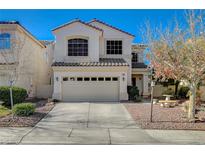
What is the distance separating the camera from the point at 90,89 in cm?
2039

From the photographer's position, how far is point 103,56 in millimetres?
23531

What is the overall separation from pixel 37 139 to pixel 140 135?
358 centimetres

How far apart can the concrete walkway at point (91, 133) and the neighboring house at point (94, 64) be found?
559 cm

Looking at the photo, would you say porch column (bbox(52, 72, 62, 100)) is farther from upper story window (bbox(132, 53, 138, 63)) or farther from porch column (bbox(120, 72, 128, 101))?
upper story window (bbox(132, 53, 138, 63))

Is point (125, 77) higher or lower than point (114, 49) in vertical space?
lower

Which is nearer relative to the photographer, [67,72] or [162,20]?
[162,20]

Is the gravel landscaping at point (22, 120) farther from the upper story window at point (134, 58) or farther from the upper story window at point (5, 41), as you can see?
the upper story window at point (134, 58)

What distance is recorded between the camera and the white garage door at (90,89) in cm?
2028

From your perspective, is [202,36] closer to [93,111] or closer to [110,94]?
[93,111]

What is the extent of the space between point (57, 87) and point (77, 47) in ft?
11.1

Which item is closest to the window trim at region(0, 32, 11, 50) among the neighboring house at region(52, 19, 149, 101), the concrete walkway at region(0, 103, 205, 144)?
the neighboring house at region(52, 19, 149, 101)

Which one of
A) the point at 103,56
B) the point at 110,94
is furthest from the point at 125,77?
the point at 103,56

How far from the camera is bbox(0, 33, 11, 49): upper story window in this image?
17.3 meters
